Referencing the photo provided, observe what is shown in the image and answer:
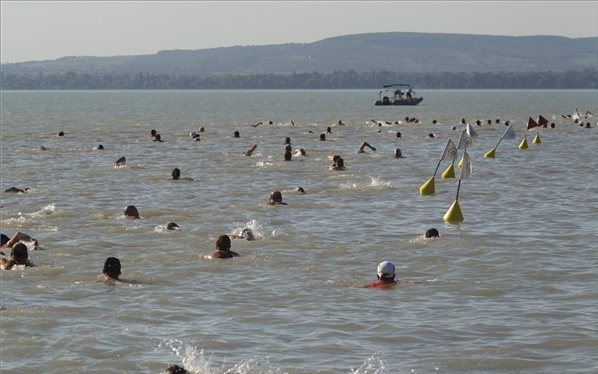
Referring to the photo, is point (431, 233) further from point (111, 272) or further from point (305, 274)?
point (111, 272)

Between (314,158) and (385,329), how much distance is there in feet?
111

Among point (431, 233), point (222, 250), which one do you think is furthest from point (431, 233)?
point (222, 250)

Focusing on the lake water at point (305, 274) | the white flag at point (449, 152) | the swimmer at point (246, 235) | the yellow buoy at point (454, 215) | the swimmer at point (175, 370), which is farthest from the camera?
the white flag at point (449, 152)

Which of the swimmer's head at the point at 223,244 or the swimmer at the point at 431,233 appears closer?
the swimmer's head at the point at 223,244

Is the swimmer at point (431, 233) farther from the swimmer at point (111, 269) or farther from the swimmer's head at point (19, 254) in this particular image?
the swimmer's head at point (19, 254)

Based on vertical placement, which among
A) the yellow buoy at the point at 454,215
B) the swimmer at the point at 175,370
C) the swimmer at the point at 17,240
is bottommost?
the yellow buoy at the point at 454,215

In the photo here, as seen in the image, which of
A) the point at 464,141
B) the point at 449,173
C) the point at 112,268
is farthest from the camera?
the point at 449,173

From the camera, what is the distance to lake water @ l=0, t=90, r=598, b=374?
16234 mm

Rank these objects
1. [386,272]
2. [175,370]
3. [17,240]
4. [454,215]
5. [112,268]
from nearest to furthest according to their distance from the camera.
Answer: [175,370], [386,272], [112,268], [17,240], [454,215]

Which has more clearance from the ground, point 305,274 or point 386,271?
point 386,271

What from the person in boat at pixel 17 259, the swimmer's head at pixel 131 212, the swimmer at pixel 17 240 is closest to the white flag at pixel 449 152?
the swimmer's head at pixel 131 212

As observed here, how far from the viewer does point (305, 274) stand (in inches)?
878

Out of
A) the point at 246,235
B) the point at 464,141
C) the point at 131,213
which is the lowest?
the point at 131,213

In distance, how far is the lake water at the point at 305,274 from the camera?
1623cm
